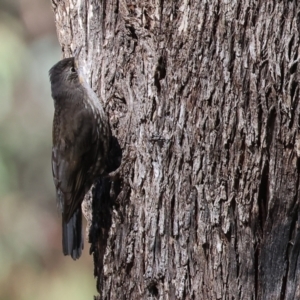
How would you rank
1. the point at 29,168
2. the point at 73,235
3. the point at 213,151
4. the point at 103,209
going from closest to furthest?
the point at 213,151, the point at 103,209, the point at 73,235, the point at 29,168

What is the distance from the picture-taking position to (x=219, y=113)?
3.19 meters

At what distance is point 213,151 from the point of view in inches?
127

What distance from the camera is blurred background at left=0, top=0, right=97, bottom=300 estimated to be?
7.18 meters

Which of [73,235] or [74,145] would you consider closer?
[73,235]

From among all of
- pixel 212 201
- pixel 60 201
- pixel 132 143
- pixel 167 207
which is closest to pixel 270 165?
pixel 212 201

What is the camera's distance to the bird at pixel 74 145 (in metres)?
4.11

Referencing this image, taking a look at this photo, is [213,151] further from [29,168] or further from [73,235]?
[29,168]

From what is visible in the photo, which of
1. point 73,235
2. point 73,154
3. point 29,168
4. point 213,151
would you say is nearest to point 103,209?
point 73,235

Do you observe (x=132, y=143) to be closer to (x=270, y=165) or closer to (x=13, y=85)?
(x=270, y=165)

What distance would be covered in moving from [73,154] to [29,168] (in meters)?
3.90

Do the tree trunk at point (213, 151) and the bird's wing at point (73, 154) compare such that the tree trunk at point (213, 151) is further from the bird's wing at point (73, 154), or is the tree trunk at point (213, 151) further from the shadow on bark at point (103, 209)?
the bird's wing at point (73, 154)

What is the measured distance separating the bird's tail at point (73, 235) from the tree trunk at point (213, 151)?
750mm

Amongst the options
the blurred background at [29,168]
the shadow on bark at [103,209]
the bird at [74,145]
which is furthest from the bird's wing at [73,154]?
the blurred background at [29,168]

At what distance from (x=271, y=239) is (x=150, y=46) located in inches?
47.0
